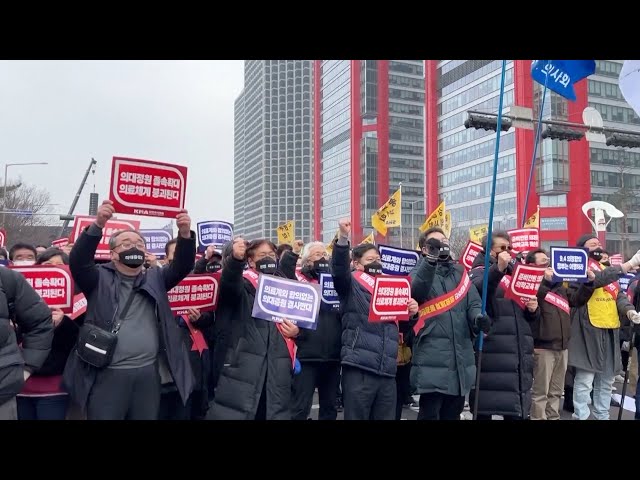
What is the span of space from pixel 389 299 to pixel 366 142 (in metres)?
79.6

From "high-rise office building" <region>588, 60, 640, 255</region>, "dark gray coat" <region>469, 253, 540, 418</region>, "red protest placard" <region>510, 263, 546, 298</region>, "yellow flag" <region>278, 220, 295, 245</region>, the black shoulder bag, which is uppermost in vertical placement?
"high-rise office building" <region>588, 60, 640, 255</region>

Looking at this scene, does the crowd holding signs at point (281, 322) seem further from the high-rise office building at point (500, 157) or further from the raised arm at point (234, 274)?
the high-rise office building at point (500, 157)

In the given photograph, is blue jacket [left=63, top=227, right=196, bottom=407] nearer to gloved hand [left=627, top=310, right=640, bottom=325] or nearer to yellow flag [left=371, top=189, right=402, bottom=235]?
gloved hand [left=627, top=310, right=640, bottom=325]

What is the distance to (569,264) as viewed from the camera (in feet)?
19.5

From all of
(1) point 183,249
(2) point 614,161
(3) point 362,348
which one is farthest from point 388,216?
(2) point 614,161

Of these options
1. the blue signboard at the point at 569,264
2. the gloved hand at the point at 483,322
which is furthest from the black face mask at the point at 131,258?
the blue signboard at the point at 569,264

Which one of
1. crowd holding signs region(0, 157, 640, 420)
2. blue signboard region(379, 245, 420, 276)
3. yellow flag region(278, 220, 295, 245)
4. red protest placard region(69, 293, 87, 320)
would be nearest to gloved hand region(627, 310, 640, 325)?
crowd holding signs region(0, 157, 640, 420)

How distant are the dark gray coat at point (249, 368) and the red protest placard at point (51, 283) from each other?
108 cm

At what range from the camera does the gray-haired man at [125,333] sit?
3.58 metres

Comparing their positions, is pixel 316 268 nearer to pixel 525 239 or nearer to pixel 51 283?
pixel 51 283

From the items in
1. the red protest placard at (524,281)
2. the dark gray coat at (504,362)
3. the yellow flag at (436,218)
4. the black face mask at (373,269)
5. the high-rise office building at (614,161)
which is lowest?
the dark gray coat at (504,362)

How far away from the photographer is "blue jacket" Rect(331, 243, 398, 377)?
14.5 ft

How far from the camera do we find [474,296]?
487cm

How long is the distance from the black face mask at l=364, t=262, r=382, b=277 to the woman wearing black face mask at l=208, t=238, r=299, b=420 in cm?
88
